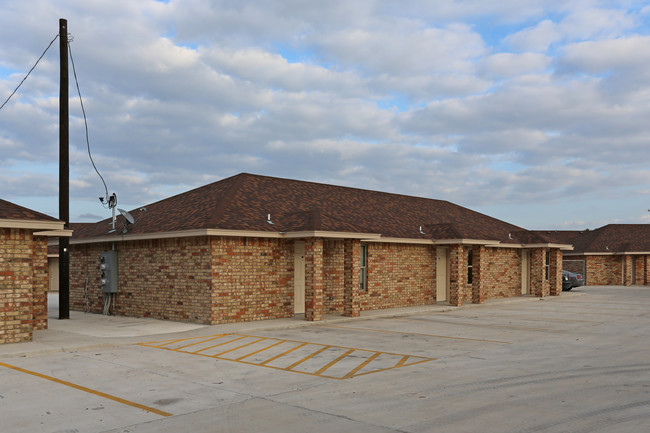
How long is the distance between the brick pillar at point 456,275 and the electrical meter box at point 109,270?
45.4 feet

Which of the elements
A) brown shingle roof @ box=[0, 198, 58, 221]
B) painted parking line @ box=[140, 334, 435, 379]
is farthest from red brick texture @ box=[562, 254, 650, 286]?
brown shingle roof @ box=[0, 198, 58, 221]

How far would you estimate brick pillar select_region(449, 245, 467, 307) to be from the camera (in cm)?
2466

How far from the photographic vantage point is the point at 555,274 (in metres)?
33.0

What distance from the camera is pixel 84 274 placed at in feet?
76.4

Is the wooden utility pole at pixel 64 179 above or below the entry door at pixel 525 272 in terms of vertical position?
above

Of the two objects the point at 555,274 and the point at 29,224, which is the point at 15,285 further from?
the point at 555,274

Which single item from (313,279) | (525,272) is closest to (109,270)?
(313,279)

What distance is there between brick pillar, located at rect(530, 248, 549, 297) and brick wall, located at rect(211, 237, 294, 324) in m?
18.0

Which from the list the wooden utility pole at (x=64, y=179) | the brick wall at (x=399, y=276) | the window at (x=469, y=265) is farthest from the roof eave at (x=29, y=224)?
the window at (x=469, y=265)

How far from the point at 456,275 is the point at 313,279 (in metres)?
8.99

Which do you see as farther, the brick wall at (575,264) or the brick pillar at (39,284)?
the brick wall at (575,264)

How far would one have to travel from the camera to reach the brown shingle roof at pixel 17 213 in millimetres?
13250

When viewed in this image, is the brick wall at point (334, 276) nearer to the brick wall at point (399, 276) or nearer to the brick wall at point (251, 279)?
the brick wall at point (251, 279)

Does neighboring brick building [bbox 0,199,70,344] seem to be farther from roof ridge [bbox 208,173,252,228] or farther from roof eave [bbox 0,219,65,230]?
roof ridge [bbox 208,173,252,228]
